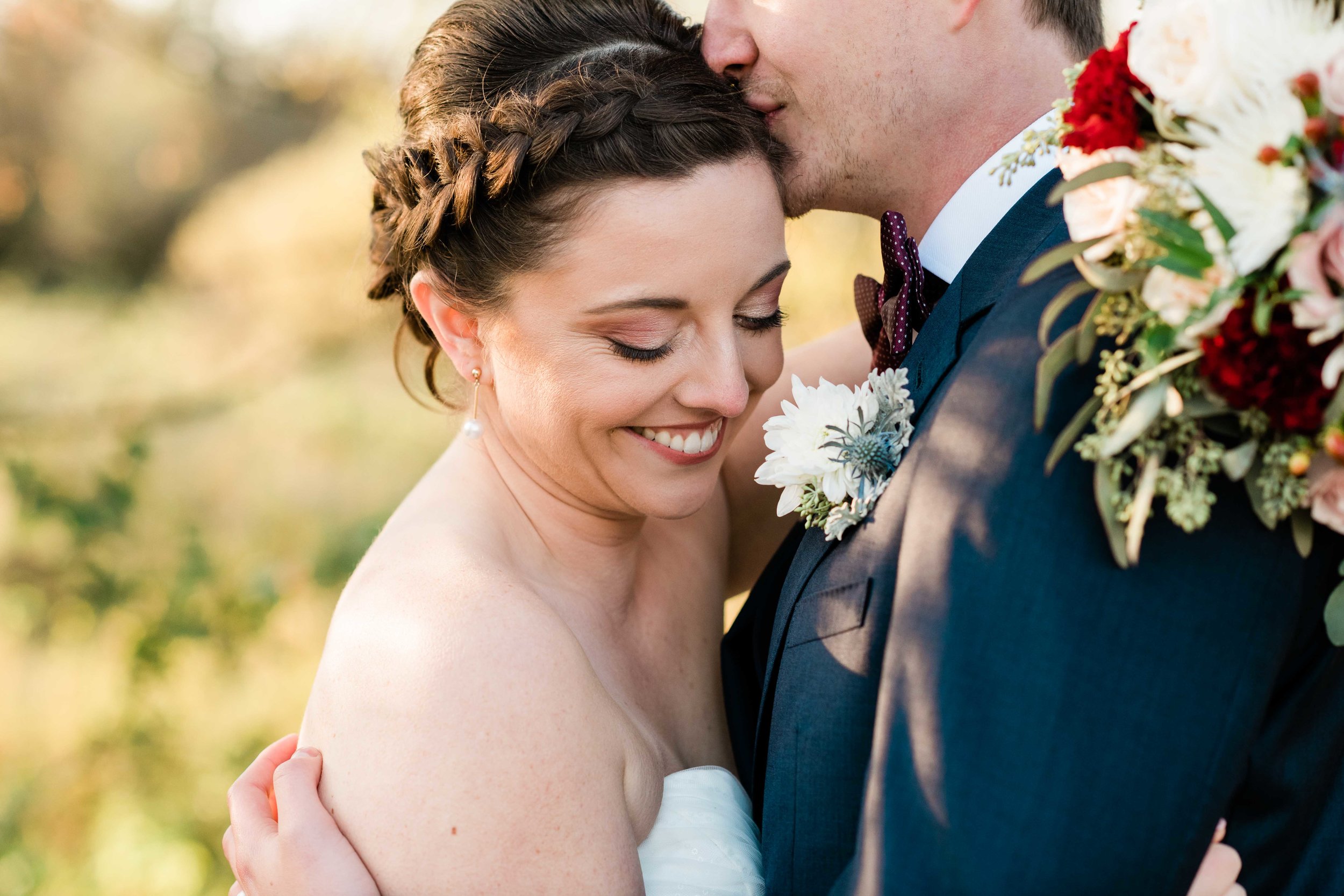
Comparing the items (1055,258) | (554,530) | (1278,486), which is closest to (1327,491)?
(1278,486)

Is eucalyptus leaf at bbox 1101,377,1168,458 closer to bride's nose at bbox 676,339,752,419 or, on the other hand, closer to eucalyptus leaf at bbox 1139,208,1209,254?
eucalyptus leaf at bbox 1139,208,1209,254

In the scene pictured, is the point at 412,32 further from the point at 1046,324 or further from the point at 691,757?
the point at 1046,324

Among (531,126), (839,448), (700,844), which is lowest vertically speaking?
(700,844)

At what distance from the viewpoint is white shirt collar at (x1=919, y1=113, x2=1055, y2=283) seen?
2.23 m

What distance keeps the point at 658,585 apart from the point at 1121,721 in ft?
4.73

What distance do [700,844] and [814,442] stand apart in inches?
30.6

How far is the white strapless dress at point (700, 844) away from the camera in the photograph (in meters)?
1.92

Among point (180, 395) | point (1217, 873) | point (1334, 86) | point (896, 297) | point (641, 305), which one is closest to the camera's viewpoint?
point (1334, 86)

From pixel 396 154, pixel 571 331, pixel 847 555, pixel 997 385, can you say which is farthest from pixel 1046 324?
pixel 396 154

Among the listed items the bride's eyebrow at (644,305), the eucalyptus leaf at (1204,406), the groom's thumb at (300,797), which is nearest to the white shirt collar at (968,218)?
the bride's eyebrow at (644,305)

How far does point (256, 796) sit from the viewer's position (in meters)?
2.18

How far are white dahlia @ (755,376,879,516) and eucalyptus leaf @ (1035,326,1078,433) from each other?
51 centimetres

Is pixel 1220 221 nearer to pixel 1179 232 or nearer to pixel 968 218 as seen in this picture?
pixel 1179 232

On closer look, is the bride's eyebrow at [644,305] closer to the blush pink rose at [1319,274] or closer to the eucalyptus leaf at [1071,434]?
the eucalyptus leaf at [1071,434]
